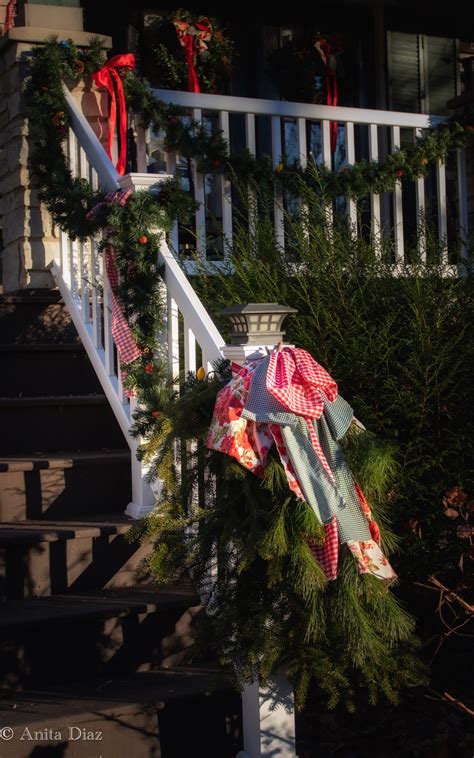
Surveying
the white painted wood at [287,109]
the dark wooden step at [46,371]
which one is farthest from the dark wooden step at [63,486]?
the white painted wood at [287,109]

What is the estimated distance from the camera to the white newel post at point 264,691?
2797mm

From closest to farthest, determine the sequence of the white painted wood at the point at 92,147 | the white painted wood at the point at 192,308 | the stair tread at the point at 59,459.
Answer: the white painted wood at the point at 192,308 < the stair tread at the point at 59,459 < the white painted wood at the point at 92,147

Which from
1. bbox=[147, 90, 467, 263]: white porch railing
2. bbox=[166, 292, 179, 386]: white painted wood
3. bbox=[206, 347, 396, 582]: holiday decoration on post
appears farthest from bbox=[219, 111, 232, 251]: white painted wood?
bbox=[206, 347, 396, 582]: holiday decoration on post

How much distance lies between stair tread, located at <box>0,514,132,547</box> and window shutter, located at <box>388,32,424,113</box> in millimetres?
4670

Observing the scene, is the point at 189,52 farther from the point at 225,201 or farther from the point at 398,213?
the point at 398,213

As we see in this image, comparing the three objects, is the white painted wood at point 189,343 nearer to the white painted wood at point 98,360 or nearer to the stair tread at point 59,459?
the white painted wood at point 98,360

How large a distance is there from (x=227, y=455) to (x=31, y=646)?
93cm

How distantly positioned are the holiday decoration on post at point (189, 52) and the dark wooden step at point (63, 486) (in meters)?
3.15

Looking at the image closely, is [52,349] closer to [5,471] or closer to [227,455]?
[5,471]

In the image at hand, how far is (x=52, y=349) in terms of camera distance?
4.49 meters

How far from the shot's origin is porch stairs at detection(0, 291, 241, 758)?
274 centimetres

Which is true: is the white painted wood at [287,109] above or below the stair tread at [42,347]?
above

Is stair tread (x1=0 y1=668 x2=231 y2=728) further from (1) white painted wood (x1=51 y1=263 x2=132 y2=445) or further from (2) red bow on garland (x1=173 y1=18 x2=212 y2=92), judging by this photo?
(2) red bow on garland (x1=173 y1=18 x2=212 y2=92)

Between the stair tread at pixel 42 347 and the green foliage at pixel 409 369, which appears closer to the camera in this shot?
the green foliage at pixel 409 369
